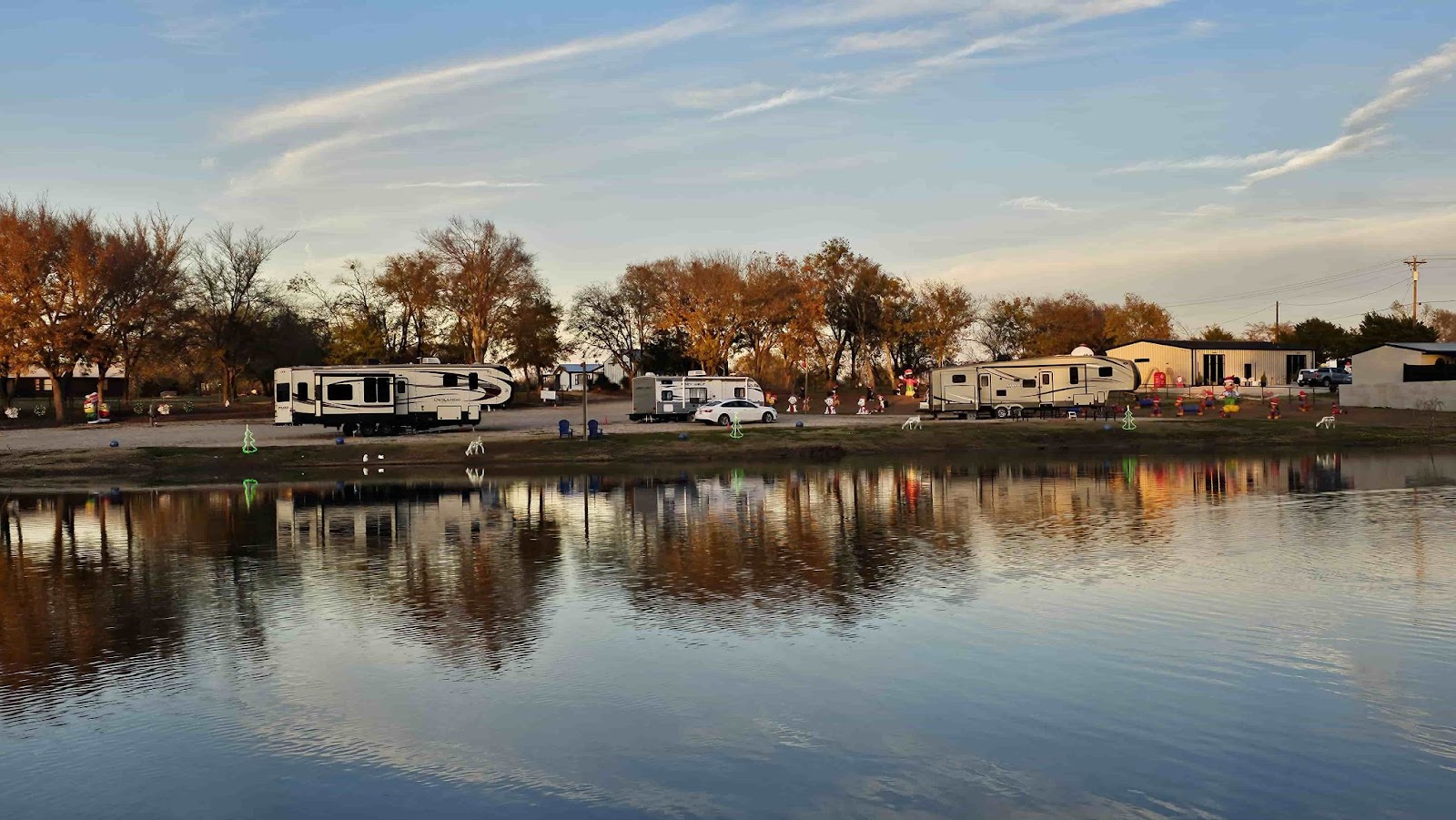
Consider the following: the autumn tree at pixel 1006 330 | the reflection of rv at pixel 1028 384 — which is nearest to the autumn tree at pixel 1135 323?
the autumn tree at pixel 1006 330

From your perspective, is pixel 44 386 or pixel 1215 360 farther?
pixel 44 386

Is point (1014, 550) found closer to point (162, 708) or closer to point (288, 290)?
point (162, 708)

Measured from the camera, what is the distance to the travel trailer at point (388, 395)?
54625 mm

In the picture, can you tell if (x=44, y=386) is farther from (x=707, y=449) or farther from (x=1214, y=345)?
(x=1214, y=345)

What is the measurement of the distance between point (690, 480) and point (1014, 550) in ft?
59.8

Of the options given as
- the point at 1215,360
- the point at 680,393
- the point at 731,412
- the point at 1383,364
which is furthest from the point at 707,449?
the point at 1215,360

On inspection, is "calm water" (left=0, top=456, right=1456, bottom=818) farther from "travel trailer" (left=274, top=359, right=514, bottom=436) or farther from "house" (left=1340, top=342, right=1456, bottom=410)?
"house" (left=1340, top=342, right=1456, bottom=410)

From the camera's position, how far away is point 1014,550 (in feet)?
63.8

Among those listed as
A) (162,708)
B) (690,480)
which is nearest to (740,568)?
(162,708)

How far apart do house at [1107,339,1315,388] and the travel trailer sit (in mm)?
50673

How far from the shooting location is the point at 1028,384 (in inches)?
2520

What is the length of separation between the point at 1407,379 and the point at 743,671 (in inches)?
2700

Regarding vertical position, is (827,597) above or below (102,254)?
below

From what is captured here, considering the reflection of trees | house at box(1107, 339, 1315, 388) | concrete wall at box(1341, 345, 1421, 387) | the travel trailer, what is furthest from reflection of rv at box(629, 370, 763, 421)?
concrete wall at box(1341, 345, 1421, 387)
